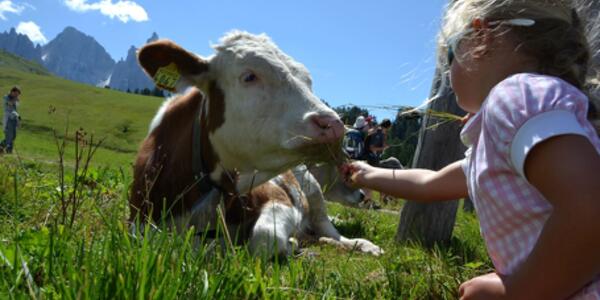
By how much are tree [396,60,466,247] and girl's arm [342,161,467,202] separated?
191 centimetres

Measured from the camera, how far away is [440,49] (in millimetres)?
2137

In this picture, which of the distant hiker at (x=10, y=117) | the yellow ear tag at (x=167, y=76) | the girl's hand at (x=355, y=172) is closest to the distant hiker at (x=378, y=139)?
the girl's hand at (x=355, y=172)

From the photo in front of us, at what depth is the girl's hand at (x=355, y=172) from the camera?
9.19ft

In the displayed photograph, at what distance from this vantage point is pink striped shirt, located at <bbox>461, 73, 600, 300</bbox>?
4.75ft

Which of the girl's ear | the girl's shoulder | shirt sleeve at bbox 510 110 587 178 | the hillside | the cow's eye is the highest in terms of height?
the girl's ear

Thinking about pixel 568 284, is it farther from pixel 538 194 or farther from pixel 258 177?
pixel 258 177

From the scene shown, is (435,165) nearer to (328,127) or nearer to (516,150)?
(328,127)

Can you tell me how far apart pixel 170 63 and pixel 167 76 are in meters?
0.12

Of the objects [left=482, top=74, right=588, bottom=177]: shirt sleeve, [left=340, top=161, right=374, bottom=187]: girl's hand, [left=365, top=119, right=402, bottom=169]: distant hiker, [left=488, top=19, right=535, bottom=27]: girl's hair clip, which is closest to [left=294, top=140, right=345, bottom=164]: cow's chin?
[left=340, top=161, right=374, bottom=187]: girl's hand

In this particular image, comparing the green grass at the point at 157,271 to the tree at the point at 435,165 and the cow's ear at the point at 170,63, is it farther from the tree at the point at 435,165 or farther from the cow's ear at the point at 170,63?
the cow's ear at the point at 170,63

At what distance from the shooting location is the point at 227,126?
422cm

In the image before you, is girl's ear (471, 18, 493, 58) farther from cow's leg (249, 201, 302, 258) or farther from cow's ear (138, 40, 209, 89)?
cow's ear (138, 40, 209, 89)

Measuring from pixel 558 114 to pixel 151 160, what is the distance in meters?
3.37

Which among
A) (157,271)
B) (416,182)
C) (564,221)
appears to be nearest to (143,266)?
(157,271)
